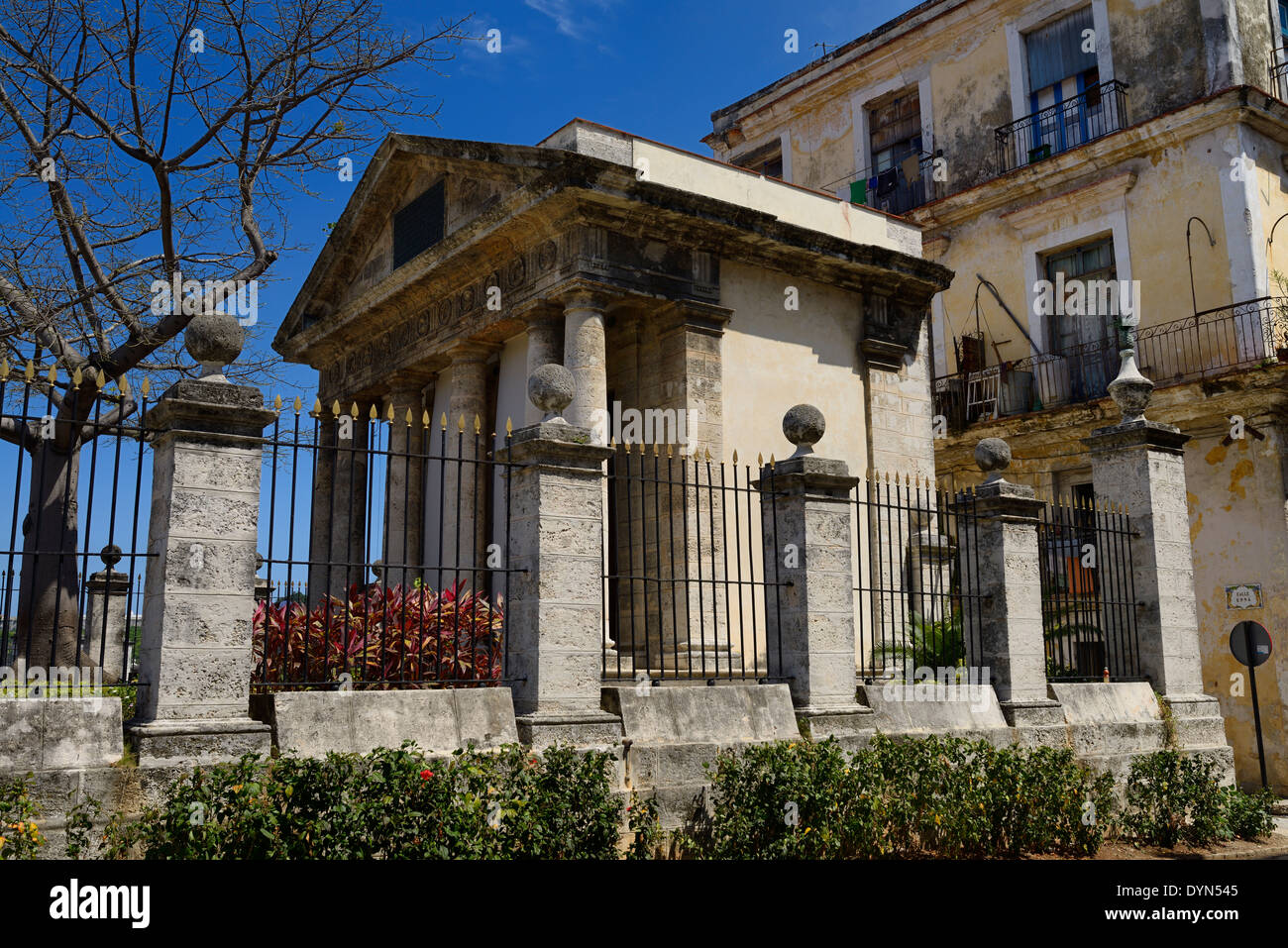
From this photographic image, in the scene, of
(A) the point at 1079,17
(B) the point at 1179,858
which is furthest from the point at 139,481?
(A) the point at 1079,17

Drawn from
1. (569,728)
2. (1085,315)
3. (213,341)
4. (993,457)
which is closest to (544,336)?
(993,457)

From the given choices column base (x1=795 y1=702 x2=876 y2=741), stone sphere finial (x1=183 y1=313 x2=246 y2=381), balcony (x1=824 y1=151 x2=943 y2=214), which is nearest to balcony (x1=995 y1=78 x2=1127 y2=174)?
balcony (x1=824 y1=151 x2=943 y2=214)

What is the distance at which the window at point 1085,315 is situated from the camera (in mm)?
17766

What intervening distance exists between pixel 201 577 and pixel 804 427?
177 inches

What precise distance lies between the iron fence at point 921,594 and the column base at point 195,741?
4092 mm

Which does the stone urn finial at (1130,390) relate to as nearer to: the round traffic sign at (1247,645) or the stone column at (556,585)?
the round traffic sign at (1247,645)

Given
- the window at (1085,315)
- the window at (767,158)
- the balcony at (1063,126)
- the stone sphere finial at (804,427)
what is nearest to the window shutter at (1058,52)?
the balcony at (1063,126)

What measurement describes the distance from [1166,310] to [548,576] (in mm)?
13604

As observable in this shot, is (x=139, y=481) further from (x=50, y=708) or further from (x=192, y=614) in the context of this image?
(x=50, y=708)

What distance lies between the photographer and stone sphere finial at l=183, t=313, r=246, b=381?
643 centimetres

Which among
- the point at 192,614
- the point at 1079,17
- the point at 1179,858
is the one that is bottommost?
the point at 1179,858

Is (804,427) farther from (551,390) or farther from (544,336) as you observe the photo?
(544,336)

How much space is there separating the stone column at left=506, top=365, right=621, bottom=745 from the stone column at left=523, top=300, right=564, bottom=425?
18.5 ft

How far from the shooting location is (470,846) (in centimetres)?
576
